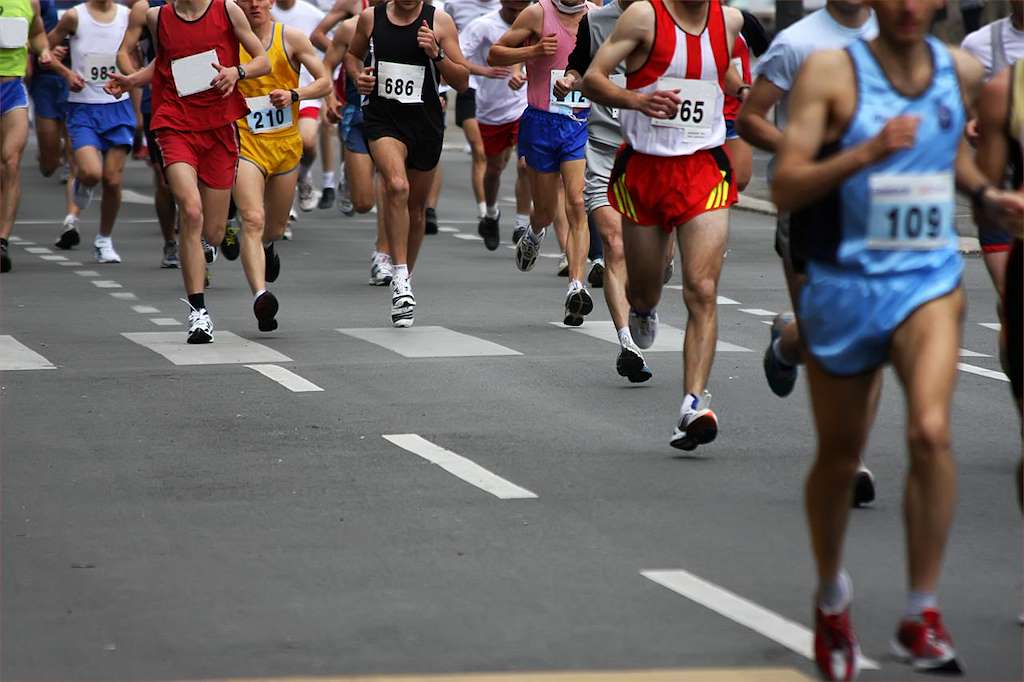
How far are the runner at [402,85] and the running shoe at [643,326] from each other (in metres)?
3.53

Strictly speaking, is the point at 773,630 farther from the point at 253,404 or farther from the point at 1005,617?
the point at 253,404

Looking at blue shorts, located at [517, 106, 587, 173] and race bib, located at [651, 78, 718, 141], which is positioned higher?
race bib, located at [651, 78, 718, 141]

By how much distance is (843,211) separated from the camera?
5.48 metres

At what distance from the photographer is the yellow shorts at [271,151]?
12953mm

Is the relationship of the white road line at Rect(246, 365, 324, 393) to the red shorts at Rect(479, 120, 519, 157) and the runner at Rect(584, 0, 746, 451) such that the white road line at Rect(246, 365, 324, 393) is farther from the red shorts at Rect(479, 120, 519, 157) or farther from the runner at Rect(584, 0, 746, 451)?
the red shorts at Rect(479, 120, 519, 157)

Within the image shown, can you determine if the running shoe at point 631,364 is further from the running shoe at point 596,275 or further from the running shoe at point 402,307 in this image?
the running shoe at point 596,275

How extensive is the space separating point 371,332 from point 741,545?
6.02m

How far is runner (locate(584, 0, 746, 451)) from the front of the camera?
888 cm

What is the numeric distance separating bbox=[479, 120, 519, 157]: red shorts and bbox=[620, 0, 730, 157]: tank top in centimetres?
781

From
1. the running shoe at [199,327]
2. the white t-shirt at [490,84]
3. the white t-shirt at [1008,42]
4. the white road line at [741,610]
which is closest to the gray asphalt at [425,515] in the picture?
the white road line at [741,610]

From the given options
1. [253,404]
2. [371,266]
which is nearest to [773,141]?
[253,404]

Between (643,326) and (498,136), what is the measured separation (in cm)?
766

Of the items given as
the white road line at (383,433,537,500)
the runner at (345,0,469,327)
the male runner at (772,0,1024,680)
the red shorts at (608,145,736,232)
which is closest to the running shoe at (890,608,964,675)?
the male runner at (772,0,1024,680)

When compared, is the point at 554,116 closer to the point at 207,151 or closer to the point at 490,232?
the point at 207,151
